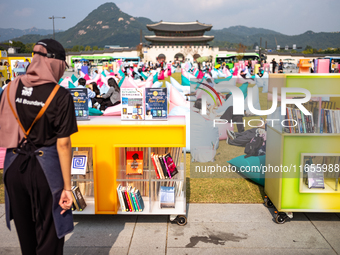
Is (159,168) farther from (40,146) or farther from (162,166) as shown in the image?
(40,146)

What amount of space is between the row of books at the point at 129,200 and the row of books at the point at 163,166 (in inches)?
12.4

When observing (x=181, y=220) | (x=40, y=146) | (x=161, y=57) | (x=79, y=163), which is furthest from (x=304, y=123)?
(x=161, y=57)

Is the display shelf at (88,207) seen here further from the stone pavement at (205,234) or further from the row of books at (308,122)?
the row of books at (308,122)

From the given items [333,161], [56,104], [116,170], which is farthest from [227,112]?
[56,104]

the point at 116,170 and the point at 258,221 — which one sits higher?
the point at 116,170

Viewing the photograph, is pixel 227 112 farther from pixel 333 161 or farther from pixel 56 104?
pixel 56 104

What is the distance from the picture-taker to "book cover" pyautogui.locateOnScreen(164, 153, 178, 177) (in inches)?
126

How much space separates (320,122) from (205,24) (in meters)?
90.8

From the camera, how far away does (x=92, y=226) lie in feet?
10.5

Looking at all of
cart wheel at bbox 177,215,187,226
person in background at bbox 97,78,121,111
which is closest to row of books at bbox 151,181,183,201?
cart wheel at bbox 177,215,187,226

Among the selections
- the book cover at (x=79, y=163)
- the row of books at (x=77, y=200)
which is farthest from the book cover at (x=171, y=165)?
the row of books at (x=77, y=200)

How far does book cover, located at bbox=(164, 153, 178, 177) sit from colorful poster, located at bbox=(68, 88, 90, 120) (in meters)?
1.01

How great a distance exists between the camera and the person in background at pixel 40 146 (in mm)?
1729

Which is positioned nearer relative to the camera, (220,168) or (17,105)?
(17,105)
